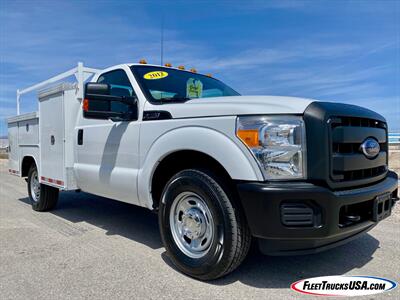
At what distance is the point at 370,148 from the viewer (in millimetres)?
2961

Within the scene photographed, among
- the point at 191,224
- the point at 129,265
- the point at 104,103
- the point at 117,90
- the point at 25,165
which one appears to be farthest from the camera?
the point at 25,165

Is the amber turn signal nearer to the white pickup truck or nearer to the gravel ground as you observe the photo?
the white pickup truck

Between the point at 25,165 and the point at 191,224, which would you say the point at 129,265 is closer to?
the point at 191,224

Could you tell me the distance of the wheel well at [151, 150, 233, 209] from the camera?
2.99 m

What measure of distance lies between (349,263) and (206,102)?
208cm

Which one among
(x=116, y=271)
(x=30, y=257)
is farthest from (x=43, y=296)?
(x=30, y=257)

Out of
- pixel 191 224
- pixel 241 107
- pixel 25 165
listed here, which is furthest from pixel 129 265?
pixel 25 165

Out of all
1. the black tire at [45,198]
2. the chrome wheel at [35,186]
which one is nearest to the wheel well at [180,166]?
the black tire at [45,198]

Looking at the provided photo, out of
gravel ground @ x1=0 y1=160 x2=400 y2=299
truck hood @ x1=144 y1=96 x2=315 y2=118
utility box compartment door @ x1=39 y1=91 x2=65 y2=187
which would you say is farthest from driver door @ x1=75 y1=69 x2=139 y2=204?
truck hood @ x1=144 y1=96 x2=315 y2=118

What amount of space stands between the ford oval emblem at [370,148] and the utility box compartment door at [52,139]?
151 inches

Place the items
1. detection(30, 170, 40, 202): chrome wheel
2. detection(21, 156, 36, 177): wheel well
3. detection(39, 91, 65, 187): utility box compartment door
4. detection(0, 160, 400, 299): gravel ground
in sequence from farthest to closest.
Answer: detection(21, 156, 36, 177): wheel well → detection(30, 170, 40, 202): chrome wheel → detection(39, 91, 65, 187): utility box compartment door → detection(0, 160, 400, 299): gravel ground

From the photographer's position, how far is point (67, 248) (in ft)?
12.6

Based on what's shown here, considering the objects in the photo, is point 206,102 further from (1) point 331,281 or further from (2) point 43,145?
(2) point 43,145

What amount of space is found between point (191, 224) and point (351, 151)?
1483 mm
